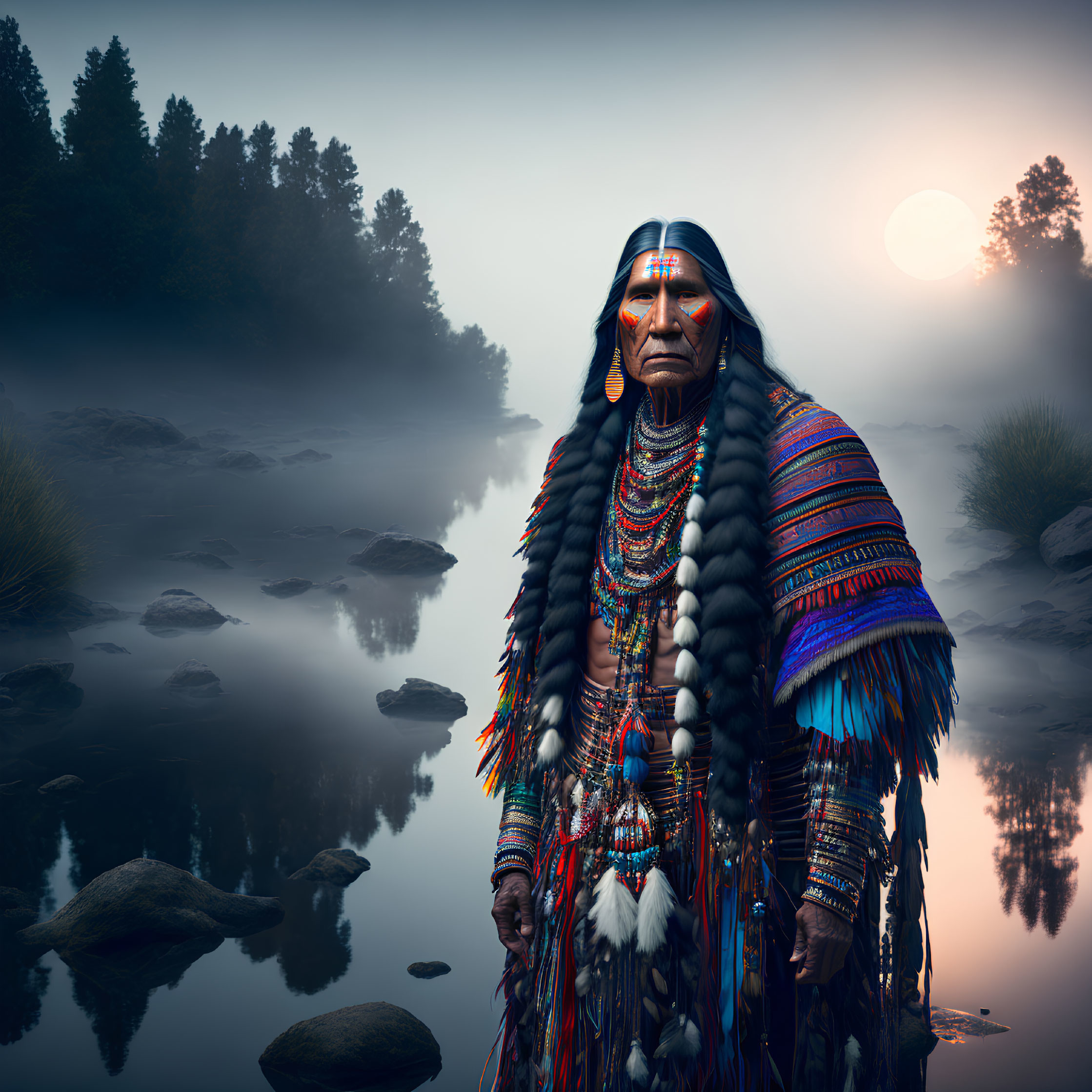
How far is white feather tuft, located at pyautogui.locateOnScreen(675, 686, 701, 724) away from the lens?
5.26 ft

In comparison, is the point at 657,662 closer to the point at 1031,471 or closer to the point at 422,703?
the point at 422,703

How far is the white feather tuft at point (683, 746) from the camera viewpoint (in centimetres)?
160

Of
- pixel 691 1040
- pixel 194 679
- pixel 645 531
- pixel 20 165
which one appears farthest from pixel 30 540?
pixel 20 165

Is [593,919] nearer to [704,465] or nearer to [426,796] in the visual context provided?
[704,465]

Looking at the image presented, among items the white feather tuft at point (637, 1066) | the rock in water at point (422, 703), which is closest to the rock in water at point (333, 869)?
the rock in water at point (422, 703)

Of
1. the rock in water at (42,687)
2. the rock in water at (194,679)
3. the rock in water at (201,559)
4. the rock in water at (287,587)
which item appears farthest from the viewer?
the rock in water at (201,559)

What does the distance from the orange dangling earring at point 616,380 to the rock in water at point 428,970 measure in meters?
2.64

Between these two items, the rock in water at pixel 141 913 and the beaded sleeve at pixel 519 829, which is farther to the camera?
the rock in water at pixel 141 913

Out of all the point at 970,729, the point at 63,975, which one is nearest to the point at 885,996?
the point at 63,975

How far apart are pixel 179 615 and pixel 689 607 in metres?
6.89

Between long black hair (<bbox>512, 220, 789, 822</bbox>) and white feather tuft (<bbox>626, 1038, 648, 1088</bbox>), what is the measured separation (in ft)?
1.49

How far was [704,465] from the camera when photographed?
175 cm

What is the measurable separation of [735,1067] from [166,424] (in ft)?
50.9

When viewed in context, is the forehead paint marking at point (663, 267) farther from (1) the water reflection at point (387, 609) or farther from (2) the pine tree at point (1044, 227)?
(2) the pine tree at point (1044, 227)
